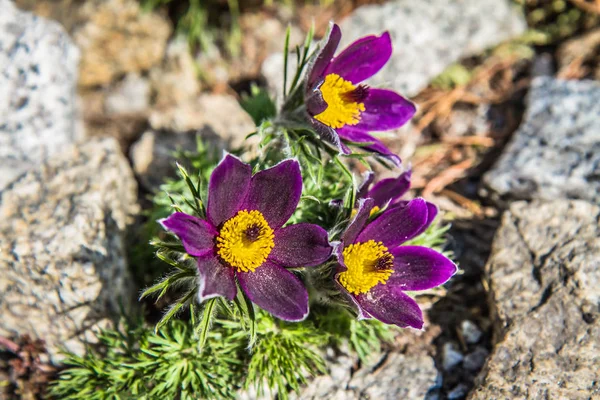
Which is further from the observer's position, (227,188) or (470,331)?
(470,331)

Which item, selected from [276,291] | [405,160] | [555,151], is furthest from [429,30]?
[276,291]

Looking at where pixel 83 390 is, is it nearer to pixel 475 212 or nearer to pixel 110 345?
pixel 110 345

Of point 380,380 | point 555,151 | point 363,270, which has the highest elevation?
point 363,270

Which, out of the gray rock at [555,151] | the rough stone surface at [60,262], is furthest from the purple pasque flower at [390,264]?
the rough stone surface at [60,262]

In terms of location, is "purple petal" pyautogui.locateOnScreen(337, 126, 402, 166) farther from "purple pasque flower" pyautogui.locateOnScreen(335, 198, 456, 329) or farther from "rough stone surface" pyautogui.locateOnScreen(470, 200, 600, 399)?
"rough stone surface" pyautogui.locateOnScreen(470, 200, 600, 399)

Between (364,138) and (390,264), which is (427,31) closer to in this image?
(364,138)

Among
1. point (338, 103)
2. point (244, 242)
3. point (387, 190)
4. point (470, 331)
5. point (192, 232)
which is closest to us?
point (192, 232)

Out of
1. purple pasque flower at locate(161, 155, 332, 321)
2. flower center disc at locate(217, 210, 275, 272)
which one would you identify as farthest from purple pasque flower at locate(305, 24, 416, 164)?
flower center disc at locate(217, 210, 275, 272)
